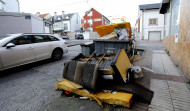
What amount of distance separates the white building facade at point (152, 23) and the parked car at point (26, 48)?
22340 mm

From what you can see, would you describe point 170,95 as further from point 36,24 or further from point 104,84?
point 36,24

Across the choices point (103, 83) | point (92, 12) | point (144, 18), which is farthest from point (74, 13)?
point (103, 83)

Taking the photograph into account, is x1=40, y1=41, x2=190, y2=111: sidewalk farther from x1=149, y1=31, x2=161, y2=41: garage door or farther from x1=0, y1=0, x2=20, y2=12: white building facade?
x1=0, y1=0, x2=20, y2=12: white building facade

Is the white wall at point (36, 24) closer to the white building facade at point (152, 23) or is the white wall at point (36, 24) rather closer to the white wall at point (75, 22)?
the white building facade at point (152, 23)

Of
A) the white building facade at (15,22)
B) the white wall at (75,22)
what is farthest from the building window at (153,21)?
the white wall at (75,22)

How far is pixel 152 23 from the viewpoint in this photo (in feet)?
78.4

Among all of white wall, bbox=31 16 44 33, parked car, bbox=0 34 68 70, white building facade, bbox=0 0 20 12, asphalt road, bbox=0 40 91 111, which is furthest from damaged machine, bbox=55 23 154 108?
white building facade, bbox=0 0 20 12

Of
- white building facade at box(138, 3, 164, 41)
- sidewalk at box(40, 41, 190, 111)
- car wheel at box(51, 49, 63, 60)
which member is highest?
white building facade at box(138, 3, 164, 41)

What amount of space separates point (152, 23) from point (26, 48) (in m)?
25.0

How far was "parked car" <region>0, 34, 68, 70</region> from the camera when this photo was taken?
4.47 m

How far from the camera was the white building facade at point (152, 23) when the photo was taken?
23188mm

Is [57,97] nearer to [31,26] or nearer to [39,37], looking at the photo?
[39,37]

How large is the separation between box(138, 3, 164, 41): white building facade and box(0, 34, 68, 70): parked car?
22340mm

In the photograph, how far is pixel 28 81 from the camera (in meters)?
3.92
